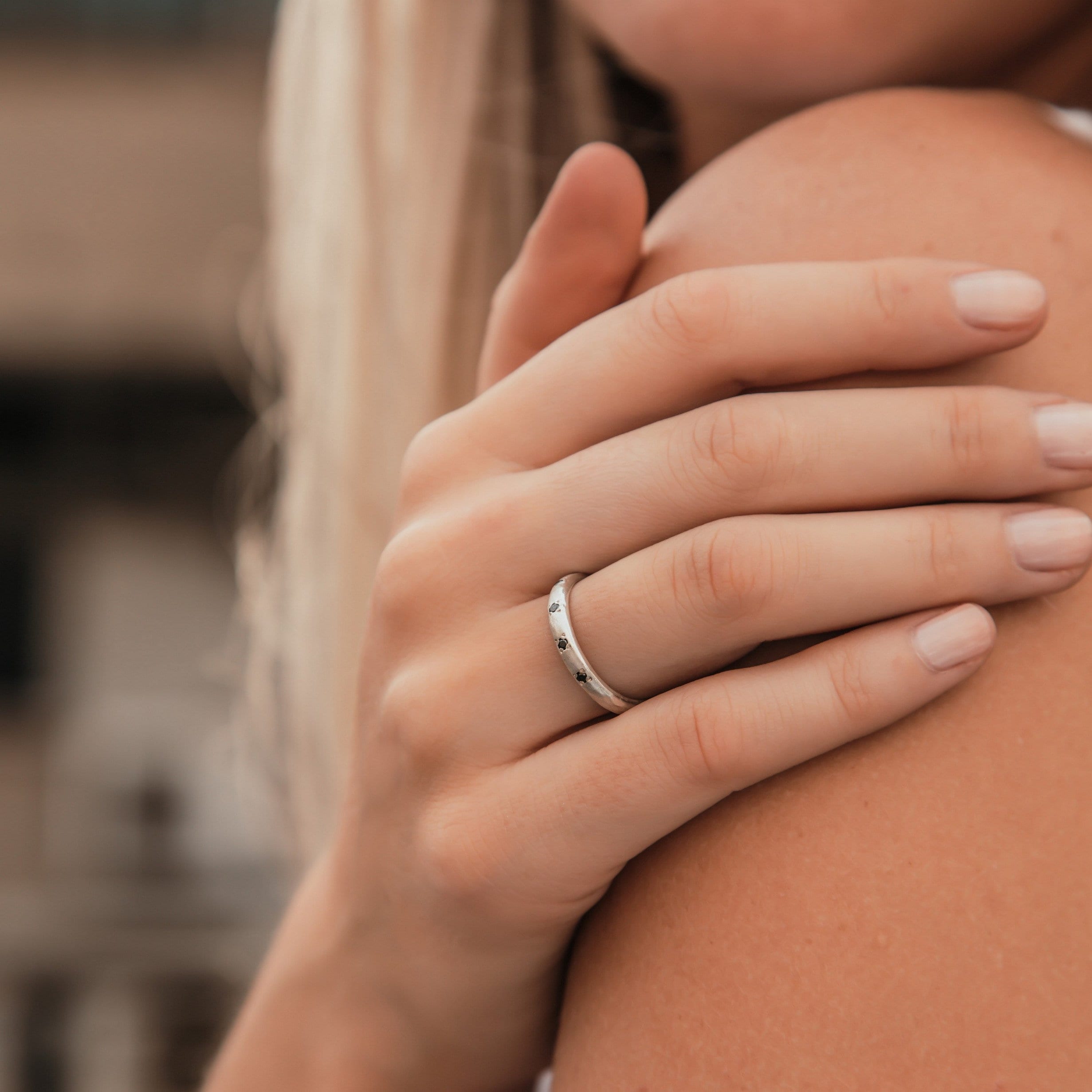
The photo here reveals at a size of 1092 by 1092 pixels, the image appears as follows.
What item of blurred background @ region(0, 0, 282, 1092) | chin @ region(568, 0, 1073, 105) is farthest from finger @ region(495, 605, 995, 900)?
blurred background @ region(0, 0, 282, 1092)

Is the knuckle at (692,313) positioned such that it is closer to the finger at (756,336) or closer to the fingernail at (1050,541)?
the finger at (756,336)

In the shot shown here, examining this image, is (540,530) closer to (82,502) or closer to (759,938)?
(759,938)

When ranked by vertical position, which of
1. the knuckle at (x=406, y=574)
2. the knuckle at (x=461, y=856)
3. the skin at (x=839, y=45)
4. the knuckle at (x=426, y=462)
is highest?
the skin at (x=839, y=45)

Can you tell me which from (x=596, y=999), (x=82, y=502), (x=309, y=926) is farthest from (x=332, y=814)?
(x=82, y=502)

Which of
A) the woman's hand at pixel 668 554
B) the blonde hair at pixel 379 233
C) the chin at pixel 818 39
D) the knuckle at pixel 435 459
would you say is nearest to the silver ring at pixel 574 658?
the woman's hand at pixel 668 554

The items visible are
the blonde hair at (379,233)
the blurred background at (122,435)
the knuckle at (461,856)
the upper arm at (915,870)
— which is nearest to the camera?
the upper arm at (915,870)

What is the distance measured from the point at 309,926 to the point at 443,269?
0.56 m

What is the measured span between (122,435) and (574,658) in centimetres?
500

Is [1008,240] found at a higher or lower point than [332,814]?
higher

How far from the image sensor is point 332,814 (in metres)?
1.23

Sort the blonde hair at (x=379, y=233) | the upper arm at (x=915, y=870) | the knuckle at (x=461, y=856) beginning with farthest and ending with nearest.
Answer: the blonde hair at (x=379, y=233) → the knuckle at (x=461, y=856) → the upper arm at (x=915, y=870)

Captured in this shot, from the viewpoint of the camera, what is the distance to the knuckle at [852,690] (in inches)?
17.9

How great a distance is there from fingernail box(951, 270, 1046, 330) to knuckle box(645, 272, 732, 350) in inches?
3.8

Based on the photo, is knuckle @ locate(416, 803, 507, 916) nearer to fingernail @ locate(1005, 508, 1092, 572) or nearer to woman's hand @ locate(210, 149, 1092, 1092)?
woman's hand @ locate(210, 149, 1092, 1092)
